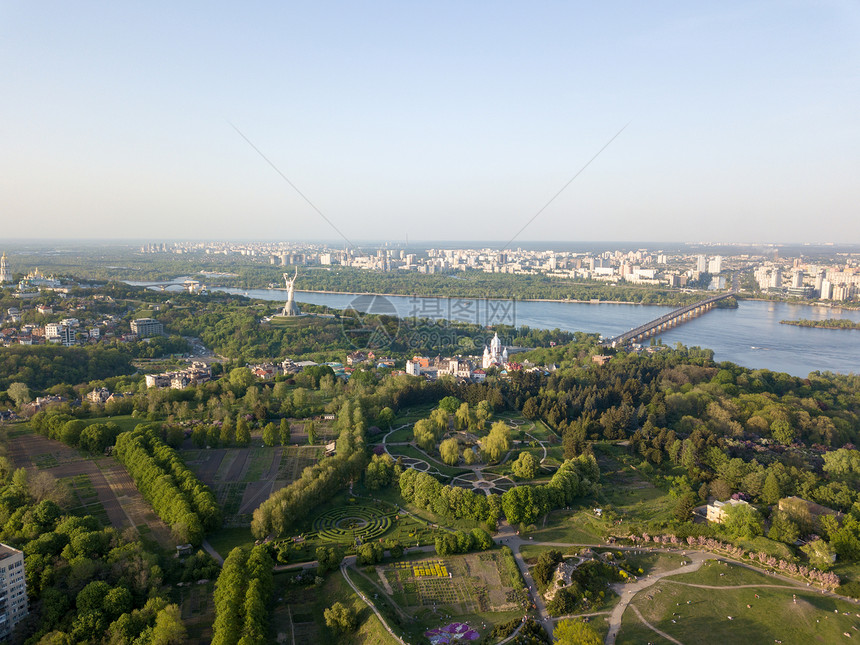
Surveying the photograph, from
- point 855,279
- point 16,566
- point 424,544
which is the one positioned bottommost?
point 424,544

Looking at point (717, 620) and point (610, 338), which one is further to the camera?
point (610, 338)

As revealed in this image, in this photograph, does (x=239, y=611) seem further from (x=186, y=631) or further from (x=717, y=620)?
(x=717, y=620)

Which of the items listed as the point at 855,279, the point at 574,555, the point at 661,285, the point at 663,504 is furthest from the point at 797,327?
the point at 574,555

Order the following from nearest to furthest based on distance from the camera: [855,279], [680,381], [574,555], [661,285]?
1. [574,555]
2. [680,381]
3. [855,279]
4. [661,285]

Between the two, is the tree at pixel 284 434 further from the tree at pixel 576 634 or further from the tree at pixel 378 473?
the tree at pixel 576 634

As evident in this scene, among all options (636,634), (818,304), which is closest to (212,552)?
(636,634)

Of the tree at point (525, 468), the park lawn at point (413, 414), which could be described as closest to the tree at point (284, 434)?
the park lawn at point (413, 414)
